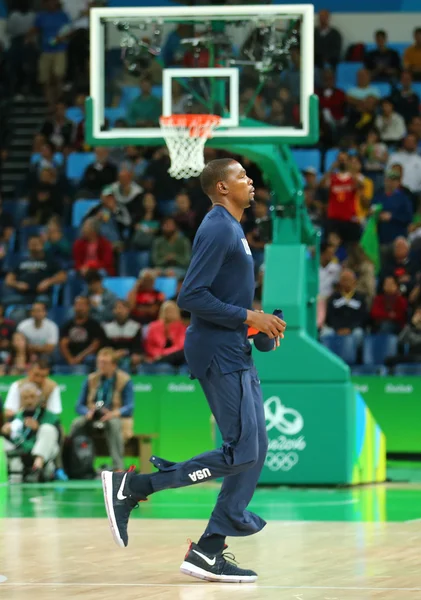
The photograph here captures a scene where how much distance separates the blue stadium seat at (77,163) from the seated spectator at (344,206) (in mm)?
4980

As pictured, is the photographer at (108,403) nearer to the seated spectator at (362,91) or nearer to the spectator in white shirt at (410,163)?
the spectator in white shirt at (410,163)

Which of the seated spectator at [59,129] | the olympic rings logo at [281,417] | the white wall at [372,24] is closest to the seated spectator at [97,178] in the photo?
the seated spectator at [59,129]

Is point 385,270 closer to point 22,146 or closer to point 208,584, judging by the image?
point 22,146

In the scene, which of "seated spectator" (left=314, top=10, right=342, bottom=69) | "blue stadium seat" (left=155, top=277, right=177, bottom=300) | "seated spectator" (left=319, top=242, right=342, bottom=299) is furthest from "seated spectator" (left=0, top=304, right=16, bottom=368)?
"seated spectator" (left=314, top=10, right=342, bottom=69)

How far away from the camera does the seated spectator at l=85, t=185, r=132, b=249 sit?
840 inches

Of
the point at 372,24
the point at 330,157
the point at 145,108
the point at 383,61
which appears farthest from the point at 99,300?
the point at 372,24

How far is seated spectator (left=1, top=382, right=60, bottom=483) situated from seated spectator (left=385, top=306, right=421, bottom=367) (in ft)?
15.7

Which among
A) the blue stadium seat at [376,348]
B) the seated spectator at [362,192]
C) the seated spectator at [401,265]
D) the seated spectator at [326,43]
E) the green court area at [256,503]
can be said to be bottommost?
the green court area at [256,503]

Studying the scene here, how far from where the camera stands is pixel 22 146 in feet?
84.7

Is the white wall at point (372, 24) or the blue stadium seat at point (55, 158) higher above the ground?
the white wall at point (372, 24)

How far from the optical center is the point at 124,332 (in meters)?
18.9

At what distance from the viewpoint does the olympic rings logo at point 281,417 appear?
1408 cm

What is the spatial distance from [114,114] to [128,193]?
8447 mm

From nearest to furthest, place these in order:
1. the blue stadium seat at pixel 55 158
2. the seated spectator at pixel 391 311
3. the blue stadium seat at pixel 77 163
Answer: the seated spectator at pixel 391 311 → the blue stadium seat at pixel 77 163 → the blue stadium seat at pixel 55 158
